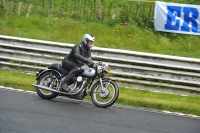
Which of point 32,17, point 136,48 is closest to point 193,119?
point 136,48

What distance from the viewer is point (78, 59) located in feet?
36.8

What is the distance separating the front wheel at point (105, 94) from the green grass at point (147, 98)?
32.8 inches

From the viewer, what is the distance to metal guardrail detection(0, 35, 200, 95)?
1270cm

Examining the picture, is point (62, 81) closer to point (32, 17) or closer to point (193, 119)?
point (193, 119)

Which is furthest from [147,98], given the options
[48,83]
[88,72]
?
[48,83]

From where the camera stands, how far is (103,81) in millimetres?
10992

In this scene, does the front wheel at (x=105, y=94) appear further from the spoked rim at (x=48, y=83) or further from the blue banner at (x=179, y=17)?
the blue banner at (x=179, y=17)

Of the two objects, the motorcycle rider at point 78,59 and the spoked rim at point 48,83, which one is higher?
the motorcycle rider at point 78,59

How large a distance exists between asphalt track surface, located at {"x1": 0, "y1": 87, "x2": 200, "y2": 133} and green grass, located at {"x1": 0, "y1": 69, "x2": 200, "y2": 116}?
0.55m

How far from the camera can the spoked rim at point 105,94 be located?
35.7 ft

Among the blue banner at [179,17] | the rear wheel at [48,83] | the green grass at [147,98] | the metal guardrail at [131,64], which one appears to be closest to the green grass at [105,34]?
the blue banner at [179,17]

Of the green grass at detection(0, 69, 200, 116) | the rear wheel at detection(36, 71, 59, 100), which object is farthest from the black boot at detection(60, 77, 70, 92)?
the green grass at detection(0, 69, 200, 116)

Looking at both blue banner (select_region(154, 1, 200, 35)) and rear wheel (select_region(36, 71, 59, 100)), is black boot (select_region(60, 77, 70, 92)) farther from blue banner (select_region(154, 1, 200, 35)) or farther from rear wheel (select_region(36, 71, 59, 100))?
blue banner (select_region(154, 1, 200, 35))

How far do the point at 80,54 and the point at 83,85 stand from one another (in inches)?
28.6
